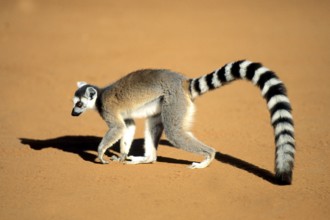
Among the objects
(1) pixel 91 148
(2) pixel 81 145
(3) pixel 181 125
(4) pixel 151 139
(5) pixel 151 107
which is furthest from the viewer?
(2) pixel 81 145

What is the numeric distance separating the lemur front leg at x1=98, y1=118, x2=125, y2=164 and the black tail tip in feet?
8.51

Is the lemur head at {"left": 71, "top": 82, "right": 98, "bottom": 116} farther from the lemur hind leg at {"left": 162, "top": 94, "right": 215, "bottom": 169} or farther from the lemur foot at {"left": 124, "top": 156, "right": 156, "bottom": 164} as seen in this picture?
the lemur hind leg at {"left": 162, "top": 94, "right": 215, "bottom": 169}

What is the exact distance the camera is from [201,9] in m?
21.3

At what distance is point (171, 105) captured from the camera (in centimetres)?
696

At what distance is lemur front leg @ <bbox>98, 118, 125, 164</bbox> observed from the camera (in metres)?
7.33

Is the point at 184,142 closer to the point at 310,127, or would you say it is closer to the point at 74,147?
the point at 74,147

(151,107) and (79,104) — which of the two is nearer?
(151,107)

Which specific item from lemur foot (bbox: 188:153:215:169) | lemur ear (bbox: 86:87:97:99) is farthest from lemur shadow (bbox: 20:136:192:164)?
lemur ear (bbox: 86:87:97:99)

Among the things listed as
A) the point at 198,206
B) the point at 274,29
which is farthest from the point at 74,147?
the point at 274,29

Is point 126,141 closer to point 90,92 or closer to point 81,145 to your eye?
point 90,92

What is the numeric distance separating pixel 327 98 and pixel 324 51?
486 centimetres

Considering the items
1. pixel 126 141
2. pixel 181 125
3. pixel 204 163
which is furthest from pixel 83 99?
A: pixel 204 163

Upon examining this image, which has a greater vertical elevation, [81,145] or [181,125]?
[181,125]

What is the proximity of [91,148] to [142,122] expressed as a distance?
2.02 meters
